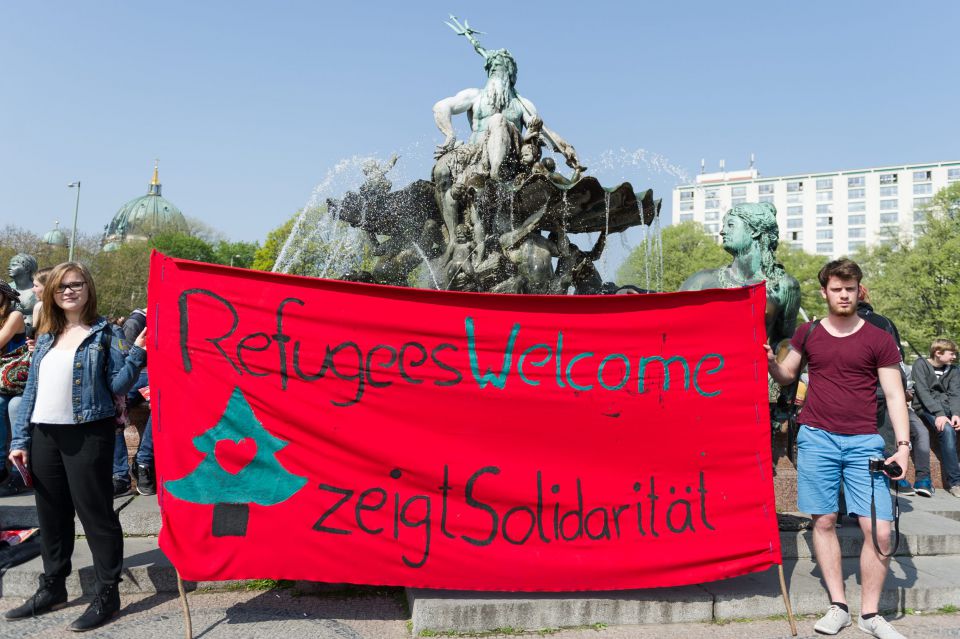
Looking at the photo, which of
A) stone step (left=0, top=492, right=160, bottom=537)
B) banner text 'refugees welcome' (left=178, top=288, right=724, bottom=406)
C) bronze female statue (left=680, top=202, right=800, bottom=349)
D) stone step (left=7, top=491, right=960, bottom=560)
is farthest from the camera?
bronze female statue (left=680, top=202, right=800, bottom=349)

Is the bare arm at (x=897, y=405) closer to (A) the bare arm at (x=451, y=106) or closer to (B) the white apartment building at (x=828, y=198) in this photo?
(A) the bare arm at (x=451, y=106)

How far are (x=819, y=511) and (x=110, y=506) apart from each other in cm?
368

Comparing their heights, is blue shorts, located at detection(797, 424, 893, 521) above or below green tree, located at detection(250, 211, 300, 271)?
below

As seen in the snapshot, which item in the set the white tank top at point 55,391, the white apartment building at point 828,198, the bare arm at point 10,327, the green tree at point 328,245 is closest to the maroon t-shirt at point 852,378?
the white tank top at point 55,391

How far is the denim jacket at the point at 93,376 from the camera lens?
3.72m

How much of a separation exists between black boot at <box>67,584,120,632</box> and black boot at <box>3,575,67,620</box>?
233 millimetres

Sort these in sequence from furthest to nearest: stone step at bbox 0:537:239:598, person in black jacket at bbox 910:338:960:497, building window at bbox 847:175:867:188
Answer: building window at bbox 847:175:867:188 → person in black jacket at bbox 910:338:960:497 → stone step at bbox 0:537:239:598

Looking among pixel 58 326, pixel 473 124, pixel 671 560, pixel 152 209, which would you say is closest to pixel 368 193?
pixel 473 124

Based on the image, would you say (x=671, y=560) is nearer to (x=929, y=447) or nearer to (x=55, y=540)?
(x=55, y=540)

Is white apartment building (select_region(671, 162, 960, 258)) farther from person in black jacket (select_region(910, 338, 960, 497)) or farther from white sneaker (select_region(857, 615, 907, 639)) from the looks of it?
white sneaker (select_region(857, 615, 907, 639))

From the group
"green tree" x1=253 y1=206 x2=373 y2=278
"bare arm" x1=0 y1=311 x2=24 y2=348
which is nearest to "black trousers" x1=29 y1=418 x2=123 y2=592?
"bare arm" x1=0 y1=311 x2=24 y2=348

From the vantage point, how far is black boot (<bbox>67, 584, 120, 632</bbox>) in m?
3.66

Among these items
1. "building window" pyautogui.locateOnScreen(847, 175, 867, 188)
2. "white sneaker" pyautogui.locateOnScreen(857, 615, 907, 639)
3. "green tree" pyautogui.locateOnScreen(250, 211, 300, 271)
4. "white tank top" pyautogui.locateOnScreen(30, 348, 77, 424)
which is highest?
"building window" pyautogui.locateOnScreen(847, 175, 867, 188)

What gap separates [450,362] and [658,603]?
167 cm
